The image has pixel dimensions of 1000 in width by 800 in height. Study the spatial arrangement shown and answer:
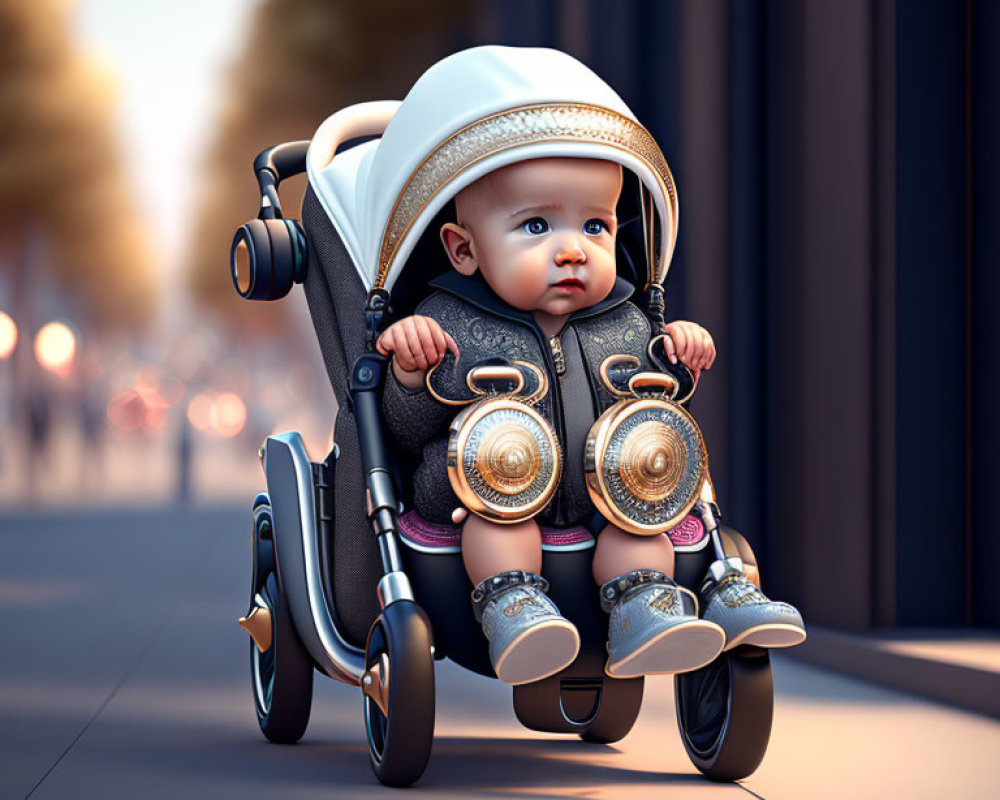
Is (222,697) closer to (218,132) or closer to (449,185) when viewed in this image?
(449,185)

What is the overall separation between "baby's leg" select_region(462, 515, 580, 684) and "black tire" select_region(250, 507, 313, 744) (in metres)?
0.76

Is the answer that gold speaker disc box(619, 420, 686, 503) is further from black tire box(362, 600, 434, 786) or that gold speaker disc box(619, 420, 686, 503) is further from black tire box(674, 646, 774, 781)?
black tire box(362, 600, 434, 786)

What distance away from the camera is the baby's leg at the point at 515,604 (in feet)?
9.95

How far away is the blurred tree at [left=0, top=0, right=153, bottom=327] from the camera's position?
21297 mm

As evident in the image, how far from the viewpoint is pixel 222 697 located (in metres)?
4.83

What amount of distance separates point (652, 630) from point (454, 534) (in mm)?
559

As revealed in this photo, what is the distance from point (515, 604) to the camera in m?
3.12

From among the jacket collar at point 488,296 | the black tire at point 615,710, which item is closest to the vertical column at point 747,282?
the black tire at point 615,710

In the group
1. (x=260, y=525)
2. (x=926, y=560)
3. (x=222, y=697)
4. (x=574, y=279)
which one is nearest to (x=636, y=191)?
(x=574, y=279)

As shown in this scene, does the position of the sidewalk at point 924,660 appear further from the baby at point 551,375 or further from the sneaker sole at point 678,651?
the sneaker sole at point 678,651

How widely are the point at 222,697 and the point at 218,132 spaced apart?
21405mm

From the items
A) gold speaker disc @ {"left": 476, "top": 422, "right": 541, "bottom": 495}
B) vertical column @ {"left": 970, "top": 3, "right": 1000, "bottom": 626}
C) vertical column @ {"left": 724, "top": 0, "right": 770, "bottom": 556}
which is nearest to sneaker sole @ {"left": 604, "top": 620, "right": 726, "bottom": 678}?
gold speaker disc @ {"left": 476, "top": 422, "right": 541, "bottom": 495}

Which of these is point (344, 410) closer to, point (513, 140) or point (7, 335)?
point (513, 140)

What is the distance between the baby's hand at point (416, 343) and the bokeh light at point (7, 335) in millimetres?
16744
